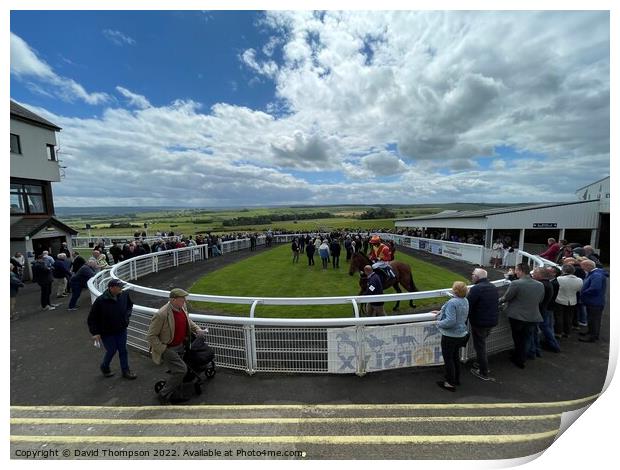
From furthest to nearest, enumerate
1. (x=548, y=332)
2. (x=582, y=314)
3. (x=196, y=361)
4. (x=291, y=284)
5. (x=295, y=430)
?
(x=291, y=284) < (x=582, y=314) < (x=548, y=332) < (x=196, y=361) < (x=295, y=430)

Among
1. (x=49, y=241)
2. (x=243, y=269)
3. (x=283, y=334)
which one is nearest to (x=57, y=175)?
(x=49, y=241)

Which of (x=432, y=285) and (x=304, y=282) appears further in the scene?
(x=304, y=282)

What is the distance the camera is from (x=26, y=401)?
402 cm

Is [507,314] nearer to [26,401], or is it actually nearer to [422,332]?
[422,332]

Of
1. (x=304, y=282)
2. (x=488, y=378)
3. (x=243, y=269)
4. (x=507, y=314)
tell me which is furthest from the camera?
(x=243, y=269)

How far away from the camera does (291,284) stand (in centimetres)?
1166

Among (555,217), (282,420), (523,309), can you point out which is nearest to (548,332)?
(523,309)

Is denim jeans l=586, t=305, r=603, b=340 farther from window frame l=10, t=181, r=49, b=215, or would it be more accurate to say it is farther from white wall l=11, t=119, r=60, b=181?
window frame l=10, t=181, r=49, b=215

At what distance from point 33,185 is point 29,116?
3903mm

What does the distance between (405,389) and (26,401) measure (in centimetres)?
575

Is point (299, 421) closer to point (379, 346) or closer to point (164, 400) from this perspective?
point (379, 346)

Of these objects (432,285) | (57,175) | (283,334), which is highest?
(57,175)

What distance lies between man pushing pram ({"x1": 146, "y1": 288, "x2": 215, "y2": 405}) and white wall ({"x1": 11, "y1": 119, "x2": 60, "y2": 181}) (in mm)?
18057

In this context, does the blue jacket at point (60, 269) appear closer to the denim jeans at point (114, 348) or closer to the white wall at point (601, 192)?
the denim jeans at point (114, 348)
